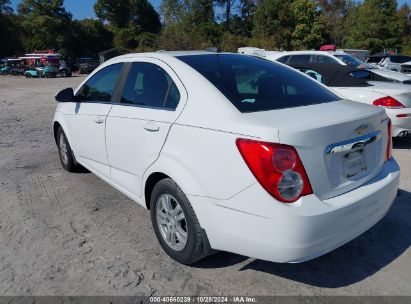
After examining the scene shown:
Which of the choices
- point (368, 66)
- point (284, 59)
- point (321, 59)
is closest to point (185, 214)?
point (368, 66)

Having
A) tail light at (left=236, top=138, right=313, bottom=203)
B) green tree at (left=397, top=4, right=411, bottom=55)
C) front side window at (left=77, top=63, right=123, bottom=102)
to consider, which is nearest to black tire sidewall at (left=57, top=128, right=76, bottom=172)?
front side window at (left=77, top=63, right=123, bottom=102)

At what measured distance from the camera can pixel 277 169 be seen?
238cm

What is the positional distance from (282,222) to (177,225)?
3.25 feet

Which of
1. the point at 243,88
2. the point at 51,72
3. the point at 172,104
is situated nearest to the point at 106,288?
the point at 172,104

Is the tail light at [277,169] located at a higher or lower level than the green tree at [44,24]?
lower

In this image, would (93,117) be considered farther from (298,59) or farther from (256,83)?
(298,59)

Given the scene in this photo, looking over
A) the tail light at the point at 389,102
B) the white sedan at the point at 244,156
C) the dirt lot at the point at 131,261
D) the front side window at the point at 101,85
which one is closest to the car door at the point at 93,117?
the front side window at the point at 101,85

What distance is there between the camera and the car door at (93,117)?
13.1 ft

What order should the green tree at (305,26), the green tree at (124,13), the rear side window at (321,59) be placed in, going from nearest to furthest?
1. the rear side window at (321,59)
2. the green tree at (305,26)
3. the green tree at (124,13)

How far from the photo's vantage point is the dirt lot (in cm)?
287

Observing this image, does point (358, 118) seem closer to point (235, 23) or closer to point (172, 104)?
point (172, 104)

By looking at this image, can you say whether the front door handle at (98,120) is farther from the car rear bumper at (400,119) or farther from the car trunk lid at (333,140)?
the car rear bumper at (400,119)

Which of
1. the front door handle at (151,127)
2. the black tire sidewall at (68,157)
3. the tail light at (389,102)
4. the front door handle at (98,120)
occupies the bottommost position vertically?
the black tire sidewall at (68,157)

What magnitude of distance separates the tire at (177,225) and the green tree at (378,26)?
54.3 metres
